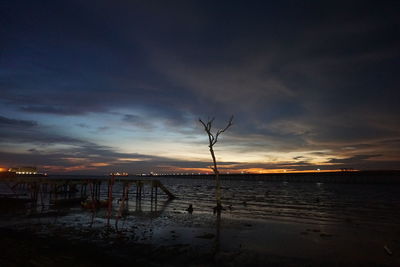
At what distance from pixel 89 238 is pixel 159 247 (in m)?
4.40

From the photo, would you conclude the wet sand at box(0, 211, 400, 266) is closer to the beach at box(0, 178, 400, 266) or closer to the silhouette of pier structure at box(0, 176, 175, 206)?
the beach at box(0, 178, 400, 266)

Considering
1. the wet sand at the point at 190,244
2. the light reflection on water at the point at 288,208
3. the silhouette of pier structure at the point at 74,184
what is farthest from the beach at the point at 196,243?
the silhouette of pier structure at the point at 74,184

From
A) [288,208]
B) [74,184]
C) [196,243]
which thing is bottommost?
[288,208]

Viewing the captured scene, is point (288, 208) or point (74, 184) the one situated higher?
point (74, 184)

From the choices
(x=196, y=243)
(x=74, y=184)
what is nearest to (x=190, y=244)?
(x=196, y=243)

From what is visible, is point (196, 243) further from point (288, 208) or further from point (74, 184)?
point (74, 184)

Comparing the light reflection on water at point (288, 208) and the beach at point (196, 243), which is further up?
the beach at point (196, 243)

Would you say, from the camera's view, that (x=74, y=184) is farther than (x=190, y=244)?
Yes

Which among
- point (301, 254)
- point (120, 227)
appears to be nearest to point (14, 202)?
point (120, 227)

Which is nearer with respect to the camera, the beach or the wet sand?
the wet sand

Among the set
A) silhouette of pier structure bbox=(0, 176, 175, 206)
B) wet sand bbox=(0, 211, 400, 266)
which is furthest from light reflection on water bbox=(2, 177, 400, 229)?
wet sand bbox=(0, 211, 400, 266)

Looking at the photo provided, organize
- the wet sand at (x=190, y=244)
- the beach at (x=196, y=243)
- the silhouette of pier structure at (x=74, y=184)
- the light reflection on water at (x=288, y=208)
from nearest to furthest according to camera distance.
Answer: the wet sand at (x=190, y=244)
the beach at (x=196, y=243)
the light reflection on water at (x=288, y=208)
the silhouette of pier structure at (x=74, y=184)

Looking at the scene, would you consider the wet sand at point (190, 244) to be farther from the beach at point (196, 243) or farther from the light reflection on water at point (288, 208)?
the light reflection on water at point (288, 208)

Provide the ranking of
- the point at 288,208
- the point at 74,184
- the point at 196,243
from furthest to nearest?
the point at 74,184, the point at 288,208, the point at 196,243
